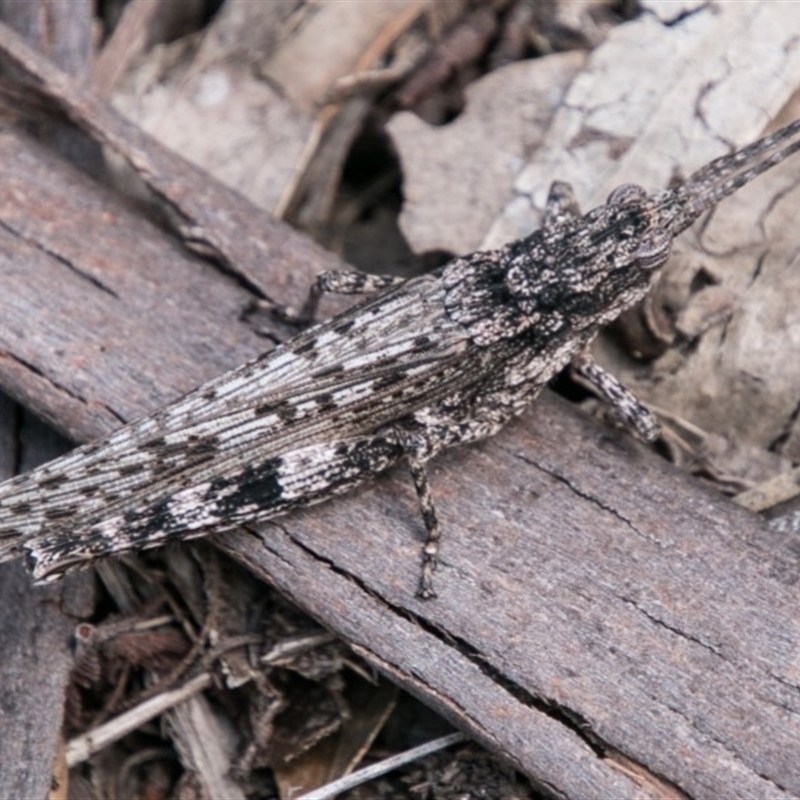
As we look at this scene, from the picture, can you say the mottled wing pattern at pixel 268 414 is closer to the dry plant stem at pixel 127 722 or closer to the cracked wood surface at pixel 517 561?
the cracked wood surface at pixel 517 561

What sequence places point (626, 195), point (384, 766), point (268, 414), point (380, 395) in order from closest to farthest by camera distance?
point (384, 766) < point (268, 414) < point (380, 395) < point (626, 195)

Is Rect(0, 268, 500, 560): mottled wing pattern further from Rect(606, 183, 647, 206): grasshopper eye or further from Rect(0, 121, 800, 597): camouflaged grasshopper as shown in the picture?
Rect(606, 183, 647, 206): grasshopper eye

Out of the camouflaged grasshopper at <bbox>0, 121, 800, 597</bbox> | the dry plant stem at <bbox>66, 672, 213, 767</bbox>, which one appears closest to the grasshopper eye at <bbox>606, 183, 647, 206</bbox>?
the camouflaged grasshopper at <bbox>0, 121, 800, 597</bbox>

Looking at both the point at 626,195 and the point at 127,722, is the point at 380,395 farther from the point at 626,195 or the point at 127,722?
the point at 127,722

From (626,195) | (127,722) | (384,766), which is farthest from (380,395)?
(127,722)

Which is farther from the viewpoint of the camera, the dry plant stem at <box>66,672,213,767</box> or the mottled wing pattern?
the dry plant stem at <box>66,672,213,767</box>

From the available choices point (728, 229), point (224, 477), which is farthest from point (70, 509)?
point (728, 229)
